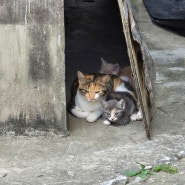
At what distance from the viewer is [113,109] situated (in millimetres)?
5234

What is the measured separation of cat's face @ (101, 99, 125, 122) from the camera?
5.21 metres

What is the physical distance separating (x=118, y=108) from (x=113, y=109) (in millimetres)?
61

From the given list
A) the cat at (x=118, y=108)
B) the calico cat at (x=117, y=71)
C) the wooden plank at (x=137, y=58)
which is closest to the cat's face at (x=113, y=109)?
the cat at (x=118, y=108)

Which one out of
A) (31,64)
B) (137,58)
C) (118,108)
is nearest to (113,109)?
(118,108)

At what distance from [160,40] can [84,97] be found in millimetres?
2981

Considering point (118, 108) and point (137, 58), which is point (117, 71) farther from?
point (137, 58)

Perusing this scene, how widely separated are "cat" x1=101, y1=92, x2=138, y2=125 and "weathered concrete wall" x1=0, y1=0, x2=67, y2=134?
45 centimetres

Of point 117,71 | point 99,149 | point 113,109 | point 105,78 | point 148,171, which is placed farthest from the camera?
point 117,71

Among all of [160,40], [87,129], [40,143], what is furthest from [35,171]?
[160,40]

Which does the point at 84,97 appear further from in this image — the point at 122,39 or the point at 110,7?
the point at 110,7

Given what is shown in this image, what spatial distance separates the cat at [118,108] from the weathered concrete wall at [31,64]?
0.45 metres

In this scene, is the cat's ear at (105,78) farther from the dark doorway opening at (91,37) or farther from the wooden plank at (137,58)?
the dark doorway opening at (91,37)

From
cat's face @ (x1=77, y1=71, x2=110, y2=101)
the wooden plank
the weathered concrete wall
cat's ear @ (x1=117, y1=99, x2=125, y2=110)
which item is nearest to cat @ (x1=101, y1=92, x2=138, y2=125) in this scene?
cat's ear @ (x1=117, y1=99, x2=125, y2=110)

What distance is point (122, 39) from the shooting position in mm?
8430
